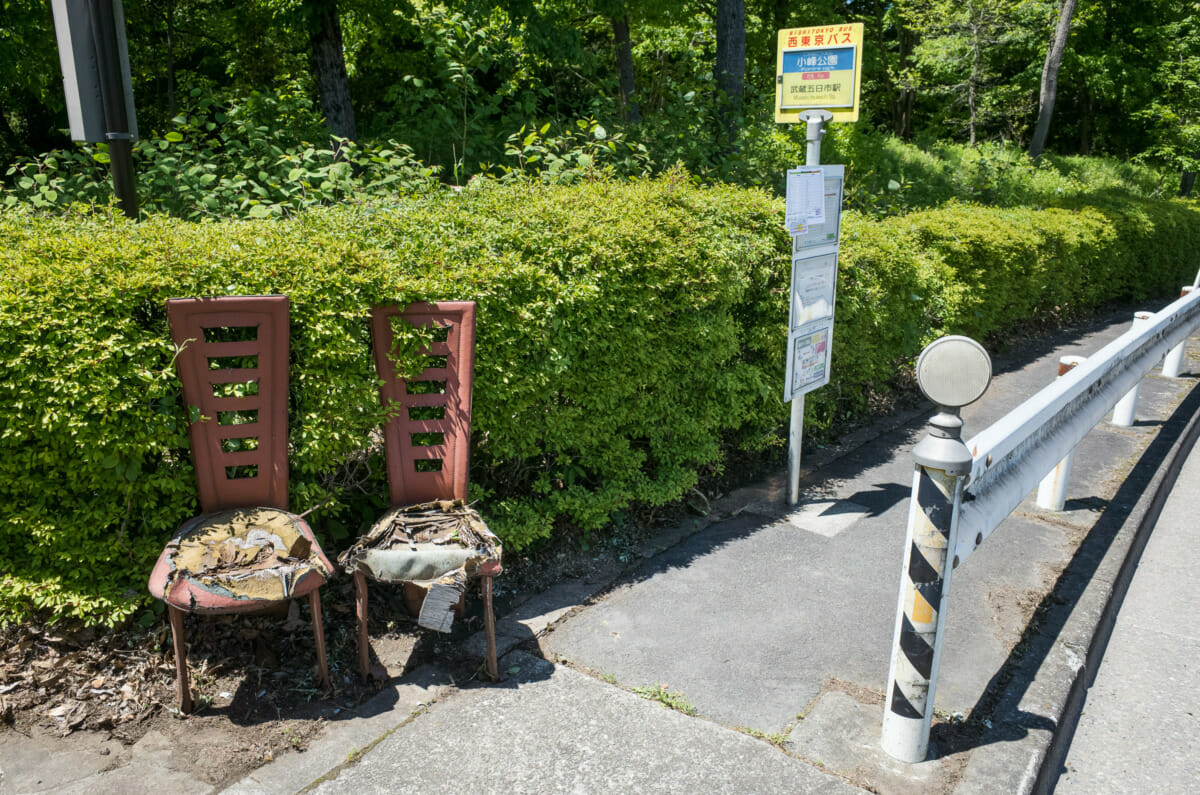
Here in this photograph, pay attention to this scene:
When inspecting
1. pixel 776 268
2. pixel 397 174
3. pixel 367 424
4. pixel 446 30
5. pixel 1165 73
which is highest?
pixel 1165 73

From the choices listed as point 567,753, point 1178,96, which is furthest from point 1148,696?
point 1178,96

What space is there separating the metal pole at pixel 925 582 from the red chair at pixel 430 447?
4.97 feet

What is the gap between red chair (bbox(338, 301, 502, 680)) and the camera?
11.0 ft

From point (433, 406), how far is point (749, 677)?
1793 mm

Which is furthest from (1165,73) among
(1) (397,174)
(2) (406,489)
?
(2) (406,489)

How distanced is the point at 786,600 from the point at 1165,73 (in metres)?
31.0

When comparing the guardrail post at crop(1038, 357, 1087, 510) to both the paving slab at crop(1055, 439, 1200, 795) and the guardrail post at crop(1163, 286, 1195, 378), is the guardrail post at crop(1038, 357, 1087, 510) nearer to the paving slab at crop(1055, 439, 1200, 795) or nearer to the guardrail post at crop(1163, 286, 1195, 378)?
the paving slab at crop(1055, 439, 1200, 795)

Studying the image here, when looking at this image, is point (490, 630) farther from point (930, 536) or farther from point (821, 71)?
point (821, 71)

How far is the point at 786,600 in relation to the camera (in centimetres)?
418

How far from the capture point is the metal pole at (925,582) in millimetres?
2781

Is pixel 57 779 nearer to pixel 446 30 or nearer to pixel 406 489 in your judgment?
pixel 406 489

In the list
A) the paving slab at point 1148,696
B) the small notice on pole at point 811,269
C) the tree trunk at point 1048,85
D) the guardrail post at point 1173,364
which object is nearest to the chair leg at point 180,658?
the paving slab at point 1148,696

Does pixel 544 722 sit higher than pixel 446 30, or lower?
lower

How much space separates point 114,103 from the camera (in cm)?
397
